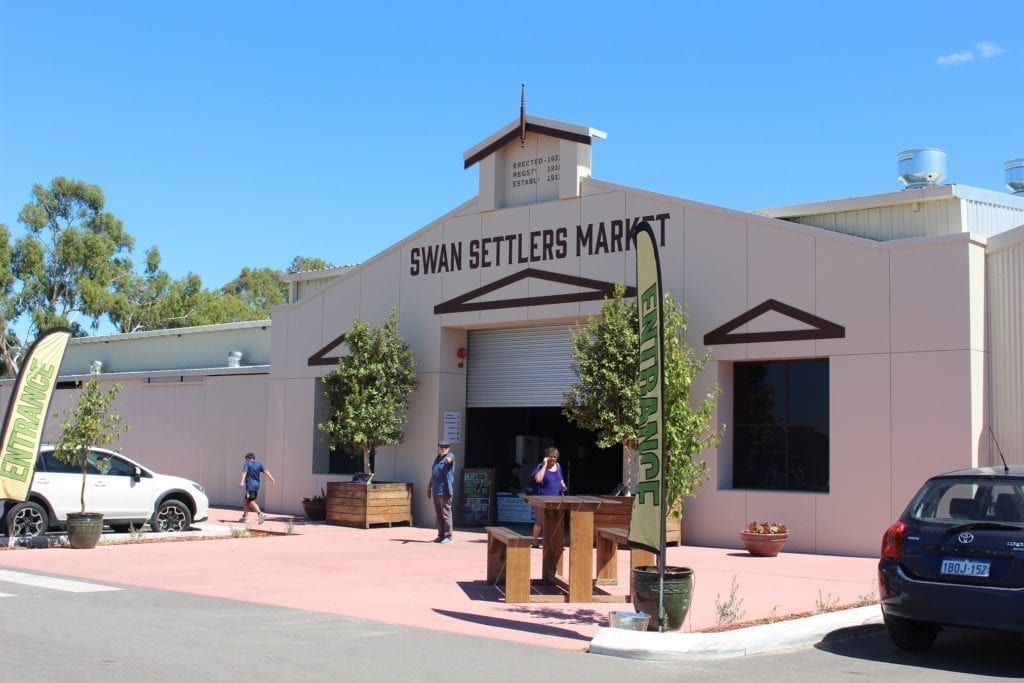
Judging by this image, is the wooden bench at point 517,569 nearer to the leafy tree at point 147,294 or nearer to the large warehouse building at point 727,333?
the large warehouse building at point 727,333

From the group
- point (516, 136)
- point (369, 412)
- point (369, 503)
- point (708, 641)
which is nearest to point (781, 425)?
point (516, 136)

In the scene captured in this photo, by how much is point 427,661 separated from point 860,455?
9.78 metres

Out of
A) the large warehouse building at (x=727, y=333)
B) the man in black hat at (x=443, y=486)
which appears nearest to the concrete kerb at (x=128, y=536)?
the large warehouse building at (x=727, y=333)

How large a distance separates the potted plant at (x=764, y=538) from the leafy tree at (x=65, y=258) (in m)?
36.8

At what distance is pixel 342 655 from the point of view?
8414mm

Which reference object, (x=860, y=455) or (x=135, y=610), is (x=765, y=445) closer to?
(x=860, y=455)

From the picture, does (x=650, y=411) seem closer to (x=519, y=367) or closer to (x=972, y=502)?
(x=972, y=502)

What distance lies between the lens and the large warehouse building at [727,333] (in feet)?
50.6

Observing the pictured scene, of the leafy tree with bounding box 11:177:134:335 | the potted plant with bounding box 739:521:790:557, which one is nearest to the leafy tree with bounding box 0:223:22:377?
the leafy tree with bounding box 11:177:134:335

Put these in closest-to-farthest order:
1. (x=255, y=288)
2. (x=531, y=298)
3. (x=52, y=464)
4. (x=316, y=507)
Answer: (x=52, y=464) → (x=531, y=298) → (x=316, y=507) → (x=255, y=288)

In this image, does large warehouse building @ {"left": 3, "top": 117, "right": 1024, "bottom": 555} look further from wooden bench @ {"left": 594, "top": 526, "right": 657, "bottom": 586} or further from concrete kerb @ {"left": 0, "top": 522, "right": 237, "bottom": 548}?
wooden bench @ {"left": 594, "top": 526, "right": 657, "bottom": 586}

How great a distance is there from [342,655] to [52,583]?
18.9 ft

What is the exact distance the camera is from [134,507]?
61.1ft

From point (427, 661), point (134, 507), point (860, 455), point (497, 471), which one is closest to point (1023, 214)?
point (860, 455)
